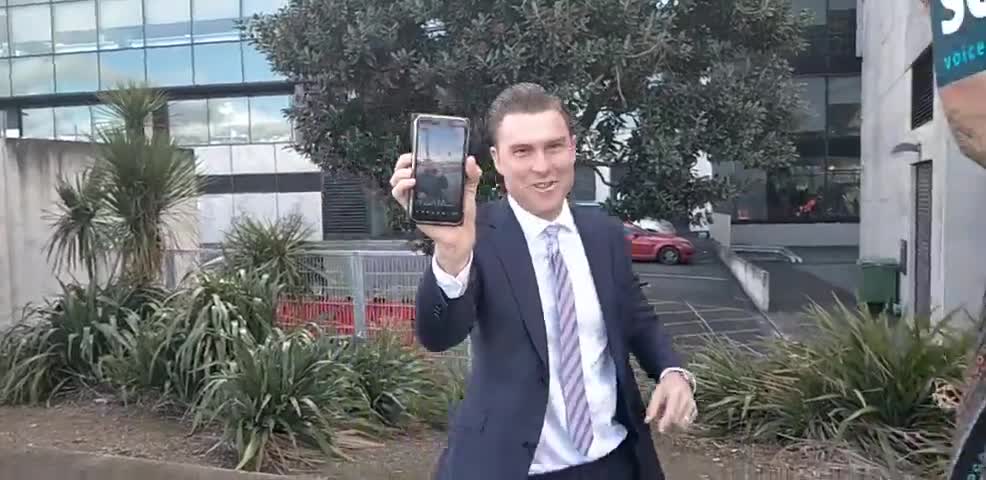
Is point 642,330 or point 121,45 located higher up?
point 121,45

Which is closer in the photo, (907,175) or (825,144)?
(907,175)

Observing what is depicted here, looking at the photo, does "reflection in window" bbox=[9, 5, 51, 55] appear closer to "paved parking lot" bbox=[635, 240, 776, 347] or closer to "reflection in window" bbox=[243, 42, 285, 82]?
"reflection in window" bbox=[243, 42, 285, 82]

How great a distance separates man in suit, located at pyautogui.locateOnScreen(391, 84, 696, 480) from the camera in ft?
7.76

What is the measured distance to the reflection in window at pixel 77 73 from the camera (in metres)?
29.9

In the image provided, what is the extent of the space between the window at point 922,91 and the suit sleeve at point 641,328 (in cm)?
1035

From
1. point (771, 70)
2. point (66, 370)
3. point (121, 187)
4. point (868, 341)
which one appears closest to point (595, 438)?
point (868, 341)

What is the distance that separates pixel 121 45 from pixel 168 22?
167cm

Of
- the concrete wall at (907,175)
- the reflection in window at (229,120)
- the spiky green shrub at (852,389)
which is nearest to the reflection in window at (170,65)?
the reflection in window at (229,120)

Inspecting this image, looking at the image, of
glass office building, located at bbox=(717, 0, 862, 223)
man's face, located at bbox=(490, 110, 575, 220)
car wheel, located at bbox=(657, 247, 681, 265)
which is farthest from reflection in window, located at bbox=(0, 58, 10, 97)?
man's face, located at bbox=(490, 110, 575, 220)

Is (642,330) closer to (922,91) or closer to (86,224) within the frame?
(86,224)

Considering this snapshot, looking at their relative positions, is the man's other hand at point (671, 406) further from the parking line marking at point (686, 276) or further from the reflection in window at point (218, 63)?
the reflection in window at point (218, 63)

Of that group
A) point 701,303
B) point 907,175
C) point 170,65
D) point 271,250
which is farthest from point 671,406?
point 170,65

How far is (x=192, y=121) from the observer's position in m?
30.9

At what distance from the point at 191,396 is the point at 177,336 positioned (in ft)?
1.71
